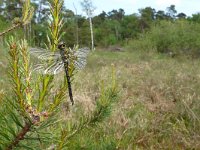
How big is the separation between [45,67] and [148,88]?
6.96m

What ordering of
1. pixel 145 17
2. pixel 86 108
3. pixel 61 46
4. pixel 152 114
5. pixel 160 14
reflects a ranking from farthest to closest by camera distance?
pixel 160 14, pixel 145 17, pixel 152 114, pixel 86 108, pixel 61 46

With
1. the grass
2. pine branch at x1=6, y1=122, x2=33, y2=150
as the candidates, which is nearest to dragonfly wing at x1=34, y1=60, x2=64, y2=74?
pine branch at x1=6, y1=122, x2=33, y2=150

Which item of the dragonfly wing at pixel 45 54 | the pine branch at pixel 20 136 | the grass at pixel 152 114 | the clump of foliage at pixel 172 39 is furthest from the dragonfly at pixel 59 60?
the clump of foliage at pixel 172 39

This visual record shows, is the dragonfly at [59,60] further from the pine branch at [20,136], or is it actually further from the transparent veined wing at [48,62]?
the pine branch at [20,136]

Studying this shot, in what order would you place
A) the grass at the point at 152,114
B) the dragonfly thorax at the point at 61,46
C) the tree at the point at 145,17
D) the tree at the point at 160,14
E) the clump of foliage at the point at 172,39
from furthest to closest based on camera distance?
the tree at the point at 160,14
the tree at the point at 145,17
the clump of foliage at the point at 172,39
the grass at the point at 152,114
the dragonfly thorax at the point at 61,46

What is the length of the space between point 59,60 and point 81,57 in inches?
2.6

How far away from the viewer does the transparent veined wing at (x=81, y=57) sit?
0.83 m

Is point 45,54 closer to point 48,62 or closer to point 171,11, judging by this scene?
point 48,62

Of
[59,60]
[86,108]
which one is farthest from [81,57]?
[86,108]

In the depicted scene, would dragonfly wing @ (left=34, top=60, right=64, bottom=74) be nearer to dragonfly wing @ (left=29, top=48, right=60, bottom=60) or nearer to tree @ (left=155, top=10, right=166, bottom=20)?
dragonfly wing @ (left=29, top=48, right=60, bottom=60)

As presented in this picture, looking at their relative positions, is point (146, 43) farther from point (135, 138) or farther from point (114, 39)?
point (114, 39)

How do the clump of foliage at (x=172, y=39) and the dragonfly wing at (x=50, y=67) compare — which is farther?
the clump of foliage at (x=172, y=39)

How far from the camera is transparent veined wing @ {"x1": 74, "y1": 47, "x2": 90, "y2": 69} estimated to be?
2.71 ft

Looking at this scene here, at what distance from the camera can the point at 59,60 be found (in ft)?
2.64
